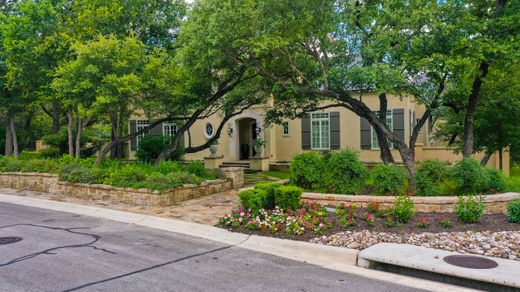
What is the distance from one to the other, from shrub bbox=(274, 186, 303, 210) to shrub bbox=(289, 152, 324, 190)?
71.0 inches

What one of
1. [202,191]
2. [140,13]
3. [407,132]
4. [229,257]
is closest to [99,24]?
[140,13]

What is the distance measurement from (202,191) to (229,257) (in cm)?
602

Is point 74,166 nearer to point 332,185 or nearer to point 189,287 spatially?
point 332,185

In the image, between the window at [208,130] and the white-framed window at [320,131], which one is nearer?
the white-framed window at [320,131]

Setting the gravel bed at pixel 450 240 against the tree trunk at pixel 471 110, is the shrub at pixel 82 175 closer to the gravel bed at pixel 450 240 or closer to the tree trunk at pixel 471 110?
Result: the gravel bed at pixel 450 240

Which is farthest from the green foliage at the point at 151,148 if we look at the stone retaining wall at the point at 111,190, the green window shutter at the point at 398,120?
the green window shutter at the point at 398,120

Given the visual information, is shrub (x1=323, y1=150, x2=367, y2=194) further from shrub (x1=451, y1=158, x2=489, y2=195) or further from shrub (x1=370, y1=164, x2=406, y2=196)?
shrub (x1=451, y1=158, x2=489, y2=195)

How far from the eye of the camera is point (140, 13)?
15539mm

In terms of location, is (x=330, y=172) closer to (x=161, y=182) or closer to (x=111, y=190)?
(x=161, y=182)

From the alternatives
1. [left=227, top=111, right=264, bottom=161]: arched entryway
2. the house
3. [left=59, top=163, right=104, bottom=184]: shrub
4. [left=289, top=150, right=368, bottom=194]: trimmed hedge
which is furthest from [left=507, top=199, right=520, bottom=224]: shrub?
[left=227, top=111, right=264, bottom=161]: arched entryway

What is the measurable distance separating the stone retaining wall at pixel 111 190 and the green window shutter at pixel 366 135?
7508 millimetres

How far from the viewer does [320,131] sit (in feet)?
65.6

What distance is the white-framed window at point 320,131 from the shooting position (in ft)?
65.1

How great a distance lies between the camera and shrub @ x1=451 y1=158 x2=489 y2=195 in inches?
388
